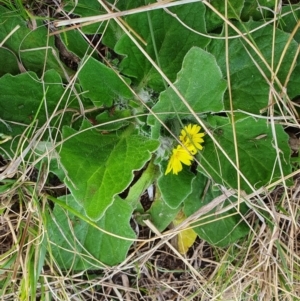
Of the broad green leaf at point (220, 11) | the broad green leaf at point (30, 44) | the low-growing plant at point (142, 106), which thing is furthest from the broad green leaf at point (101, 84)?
the broad green leaf at point (220, 11)

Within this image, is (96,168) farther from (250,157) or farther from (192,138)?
(250,157)

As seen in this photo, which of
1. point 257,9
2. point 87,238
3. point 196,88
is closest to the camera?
point 196,88

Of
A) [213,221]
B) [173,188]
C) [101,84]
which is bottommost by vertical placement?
[213,221]

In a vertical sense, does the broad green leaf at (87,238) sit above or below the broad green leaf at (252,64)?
below

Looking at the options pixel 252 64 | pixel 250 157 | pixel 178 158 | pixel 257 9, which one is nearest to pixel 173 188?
pixel 178 158

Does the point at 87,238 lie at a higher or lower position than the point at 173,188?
lower

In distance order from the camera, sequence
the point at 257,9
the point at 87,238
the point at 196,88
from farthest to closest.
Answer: the point at 87,238 → the point at 257,9 → the point at 196,88

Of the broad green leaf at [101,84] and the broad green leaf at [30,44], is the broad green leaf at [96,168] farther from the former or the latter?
the broad green leaf at [30,44]
